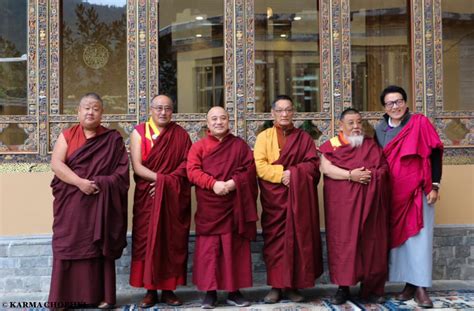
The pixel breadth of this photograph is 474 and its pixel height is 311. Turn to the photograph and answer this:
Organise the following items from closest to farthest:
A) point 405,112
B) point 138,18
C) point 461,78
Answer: point 405,112
point 138,18
point 461,78

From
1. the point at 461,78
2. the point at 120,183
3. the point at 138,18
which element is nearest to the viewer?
the point at 120,183

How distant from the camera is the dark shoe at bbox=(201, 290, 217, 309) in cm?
451

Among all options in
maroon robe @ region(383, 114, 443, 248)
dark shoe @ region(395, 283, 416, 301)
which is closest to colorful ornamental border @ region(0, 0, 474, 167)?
maroon robe @ region(383, 114, 443, 248)

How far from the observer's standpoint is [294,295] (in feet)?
15.3

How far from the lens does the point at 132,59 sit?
18.2ft

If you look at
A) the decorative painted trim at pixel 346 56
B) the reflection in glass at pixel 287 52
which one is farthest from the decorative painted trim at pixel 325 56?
the reflection in glass at pixel 287 52

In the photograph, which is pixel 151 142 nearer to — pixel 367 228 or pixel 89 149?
pixel 89 149

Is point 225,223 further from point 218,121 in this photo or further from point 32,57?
point 32,57

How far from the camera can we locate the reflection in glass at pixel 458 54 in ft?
19.3

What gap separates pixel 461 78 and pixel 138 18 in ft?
12.5

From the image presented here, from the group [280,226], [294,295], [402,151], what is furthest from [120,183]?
[402,151]

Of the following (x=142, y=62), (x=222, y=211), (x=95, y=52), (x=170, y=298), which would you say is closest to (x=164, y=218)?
(x=222, y=211)

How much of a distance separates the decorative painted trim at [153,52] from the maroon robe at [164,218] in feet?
3.55

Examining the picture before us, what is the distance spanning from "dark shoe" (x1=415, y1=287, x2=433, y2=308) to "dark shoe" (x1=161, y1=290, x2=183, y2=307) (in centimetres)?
211
